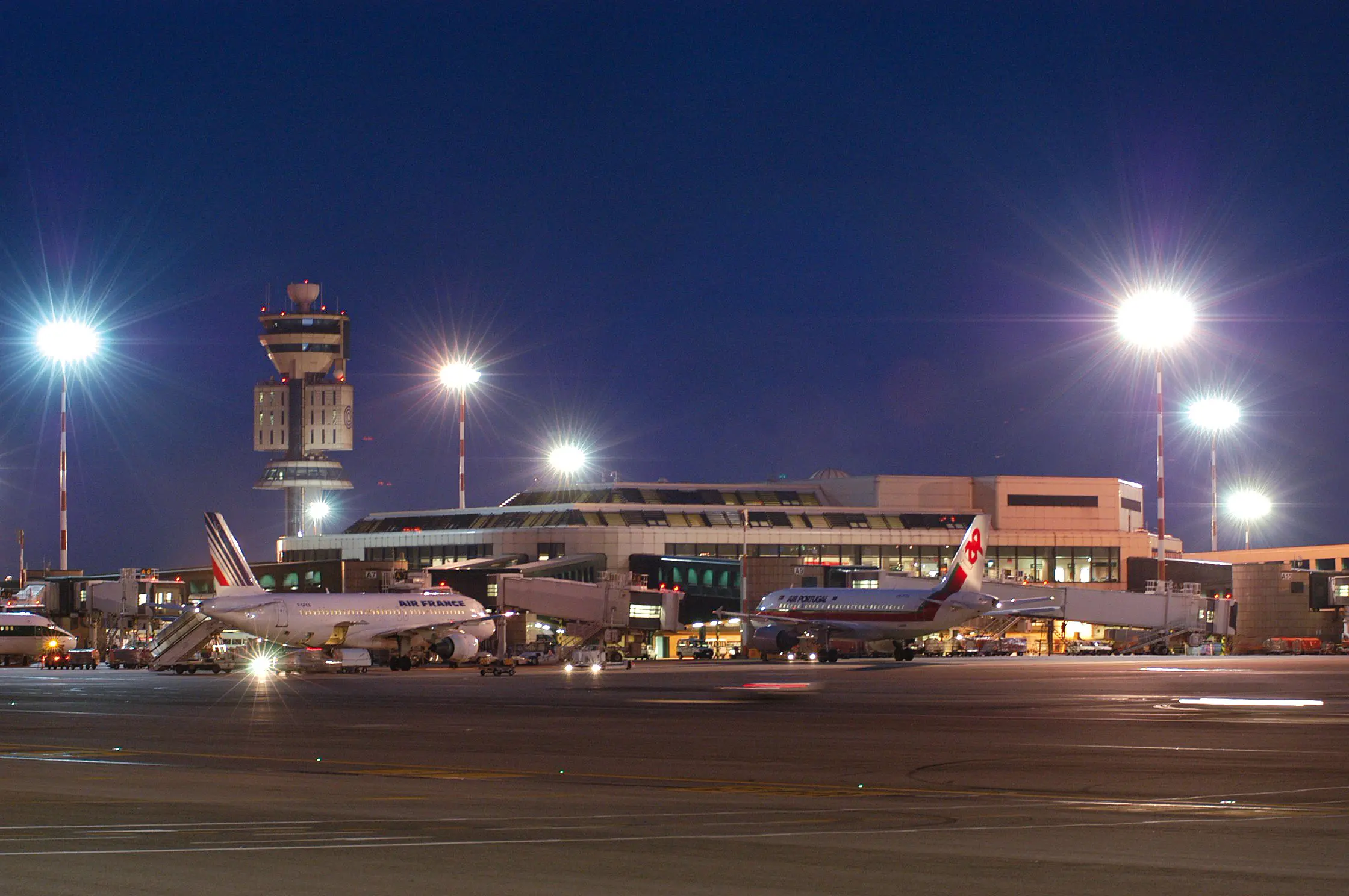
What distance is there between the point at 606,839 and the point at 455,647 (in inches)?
2356

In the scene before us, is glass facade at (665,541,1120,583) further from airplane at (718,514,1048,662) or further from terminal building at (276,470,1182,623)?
airplane at (718,514,1048,662)

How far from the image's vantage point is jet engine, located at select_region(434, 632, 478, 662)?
72812mm

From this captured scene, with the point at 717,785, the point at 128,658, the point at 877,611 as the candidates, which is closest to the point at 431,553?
the point at 128,658

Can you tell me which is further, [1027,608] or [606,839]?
[1027,608]

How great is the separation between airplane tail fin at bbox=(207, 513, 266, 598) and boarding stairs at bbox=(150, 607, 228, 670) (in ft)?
10.7

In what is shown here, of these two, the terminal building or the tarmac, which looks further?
the terminal building

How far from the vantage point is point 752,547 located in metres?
133

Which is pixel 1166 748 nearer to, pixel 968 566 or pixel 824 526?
pixel 968 566

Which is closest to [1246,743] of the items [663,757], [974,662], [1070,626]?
[663,757]

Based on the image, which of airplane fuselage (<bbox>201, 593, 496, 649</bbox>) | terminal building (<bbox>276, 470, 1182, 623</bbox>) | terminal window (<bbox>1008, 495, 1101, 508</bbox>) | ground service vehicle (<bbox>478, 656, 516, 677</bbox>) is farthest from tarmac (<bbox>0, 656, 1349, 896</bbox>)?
terminal window (<bbox>1008, 495, 1101, 508</bbox>)

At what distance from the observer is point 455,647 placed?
72750mm

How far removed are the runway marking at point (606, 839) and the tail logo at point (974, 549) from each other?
6404cm

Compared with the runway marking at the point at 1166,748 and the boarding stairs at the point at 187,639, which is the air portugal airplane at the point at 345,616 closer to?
the boarding stairs at the point at 187,639

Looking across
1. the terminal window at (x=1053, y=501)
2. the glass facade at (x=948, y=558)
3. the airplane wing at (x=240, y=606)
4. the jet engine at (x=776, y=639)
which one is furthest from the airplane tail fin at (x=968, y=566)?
the terminal window at (x=1053, y=501)
